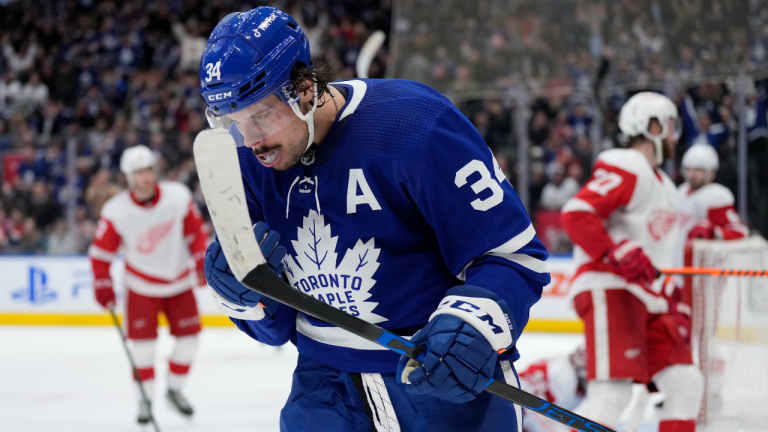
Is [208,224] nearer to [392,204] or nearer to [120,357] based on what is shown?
[120,357]

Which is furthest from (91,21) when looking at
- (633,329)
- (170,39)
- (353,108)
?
(353,108)

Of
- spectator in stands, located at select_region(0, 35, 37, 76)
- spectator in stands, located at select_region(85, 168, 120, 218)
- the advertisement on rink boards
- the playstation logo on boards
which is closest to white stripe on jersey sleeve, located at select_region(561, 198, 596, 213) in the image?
the advertisement on rink boards

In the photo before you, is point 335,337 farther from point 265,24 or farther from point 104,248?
point 104,248

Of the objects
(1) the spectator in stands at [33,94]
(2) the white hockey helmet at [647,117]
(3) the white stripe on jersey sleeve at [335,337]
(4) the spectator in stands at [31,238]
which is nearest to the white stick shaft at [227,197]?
(3) the white stripe on jersey sleeve at [335,337]

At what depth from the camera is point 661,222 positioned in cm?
278

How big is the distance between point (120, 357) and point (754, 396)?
4.07 m

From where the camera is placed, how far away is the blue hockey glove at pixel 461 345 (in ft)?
3.79

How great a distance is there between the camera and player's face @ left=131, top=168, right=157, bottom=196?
4160mm

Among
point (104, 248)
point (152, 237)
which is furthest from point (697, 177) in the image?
point (104, 248)

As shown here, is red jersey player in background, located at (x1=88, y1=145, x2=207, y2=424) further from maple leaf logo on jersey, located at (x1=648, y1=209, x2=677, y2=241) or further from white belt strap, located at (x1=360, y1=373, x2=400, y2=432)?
white belt strap, located at (x1=360, y1=373, x2=400, y2=432)

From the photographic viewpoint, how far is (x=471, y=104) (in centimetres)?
698

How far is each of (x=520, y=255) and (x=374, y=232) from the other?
0.22 m

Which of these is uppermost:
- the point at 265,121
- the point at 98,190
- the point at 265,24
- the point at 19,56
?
the point at 19,56

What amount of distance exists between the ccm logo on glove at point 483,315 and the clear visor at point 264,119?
36 centimetres
